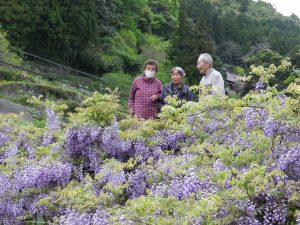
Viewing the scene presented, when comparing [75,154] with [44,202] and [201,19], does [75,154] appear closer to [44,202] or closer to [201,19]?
[44,202]

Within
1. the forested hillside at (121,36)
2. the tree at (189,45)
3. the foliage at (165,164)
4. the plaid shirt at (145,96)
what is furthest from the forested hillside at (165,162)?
the tree at (189,45)

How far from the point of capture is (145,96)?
6.57m

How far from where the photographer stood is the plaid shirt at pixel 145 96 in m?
6.55

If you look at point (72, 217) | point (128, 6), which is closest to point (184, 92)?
point (72, 217)

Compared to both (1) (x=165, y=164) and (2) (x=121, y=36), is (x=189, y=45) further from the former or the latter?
(1) (x=165, y=164)

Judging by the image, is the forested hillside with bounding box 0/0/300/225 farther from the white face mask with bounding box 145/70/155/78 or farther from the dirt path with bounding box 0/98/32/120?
the dirt path with bounding box 0/98/32/120

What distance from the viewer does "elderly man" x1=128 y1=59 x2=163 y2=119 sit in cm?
654

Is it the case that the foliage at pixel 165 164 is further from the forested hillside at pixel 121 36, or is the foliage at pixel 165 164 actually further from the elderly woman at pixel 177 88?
the forested hillside at pixel 121 36

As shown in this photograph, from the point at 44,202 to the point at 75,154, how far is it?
0.81 m

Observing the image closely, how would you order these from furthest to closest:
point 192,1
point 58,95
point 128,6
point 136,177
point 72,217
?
1. point 192,1
2. point 128,6
3. point 58,95
4. point 136,177
5. point 72,217

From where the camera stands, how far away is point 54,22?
36562 mm

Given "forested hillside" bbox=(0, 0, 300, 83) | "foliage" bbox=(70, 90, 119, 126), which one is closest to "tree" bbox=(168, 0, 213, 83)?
"forested hillside" bbox=(0, 0, 300, 83)

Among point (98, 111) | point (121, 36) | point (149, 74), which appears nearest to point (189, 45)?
point (121, 36)

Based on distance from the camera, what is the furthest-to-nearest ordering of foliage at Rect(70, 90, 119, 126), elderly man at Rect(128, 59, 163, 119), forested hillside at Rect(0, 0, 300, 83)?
forested hillside at Rect(0, 0, 300, 83), elderly man at Rect(128, 59, 163, 119), foliage at Rect(70, 90, 119, 126)
